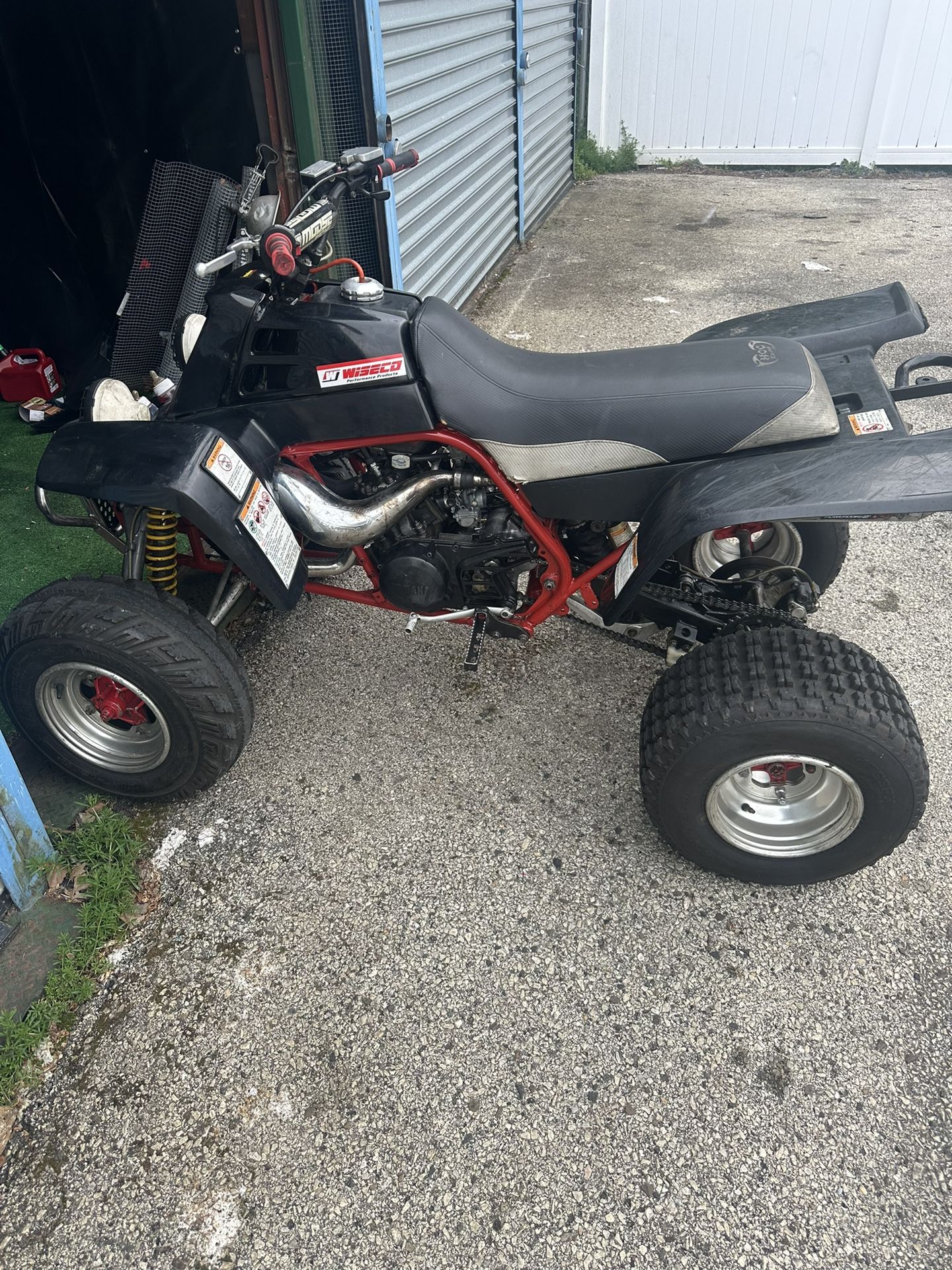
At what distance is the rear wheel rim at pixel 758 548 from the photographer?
9.42 ft

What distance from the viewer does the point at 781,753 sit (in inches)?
80.7

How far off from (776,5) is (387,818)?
1046 centimetres

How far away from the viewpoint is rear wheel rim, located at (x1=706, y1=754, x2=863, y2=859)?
221 centimetres

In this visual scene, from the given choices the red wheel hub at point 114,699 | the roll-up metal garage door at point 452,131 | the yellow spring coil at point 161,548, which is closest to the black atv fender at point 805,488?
the yellow spring coil at point 161,548

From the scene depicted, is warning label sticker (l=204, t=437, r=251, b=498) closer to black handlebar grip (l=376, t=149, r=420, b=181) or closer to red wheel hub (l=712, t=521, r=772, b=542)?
black handlebar grip (l=376, t=149, r=420, b=181)

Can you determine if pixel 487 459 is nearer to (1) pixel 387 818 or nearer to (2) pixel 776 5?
(1) pixel 387 818

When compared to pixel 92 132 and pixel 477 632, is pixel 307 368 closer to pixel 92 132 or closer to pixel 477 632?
pixel 477 632

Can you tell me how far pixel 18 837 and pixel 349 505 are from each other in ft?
4.10

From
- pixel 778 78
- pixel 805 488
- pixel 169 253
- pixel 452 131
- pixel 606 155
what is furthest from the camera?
pixel 606 155

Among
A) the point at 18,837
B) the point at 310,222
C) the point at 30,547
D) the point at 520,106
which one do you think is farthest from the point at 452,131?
the point at 18,837

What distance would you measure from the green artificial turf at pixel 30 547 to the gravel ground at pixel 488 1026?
1.17 metres

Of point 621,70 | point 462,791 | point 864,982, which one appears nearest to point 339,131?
point 462,791

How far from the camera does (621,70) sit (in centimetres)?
988

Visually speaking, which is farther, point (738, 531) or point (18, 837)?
point (738, 531)
